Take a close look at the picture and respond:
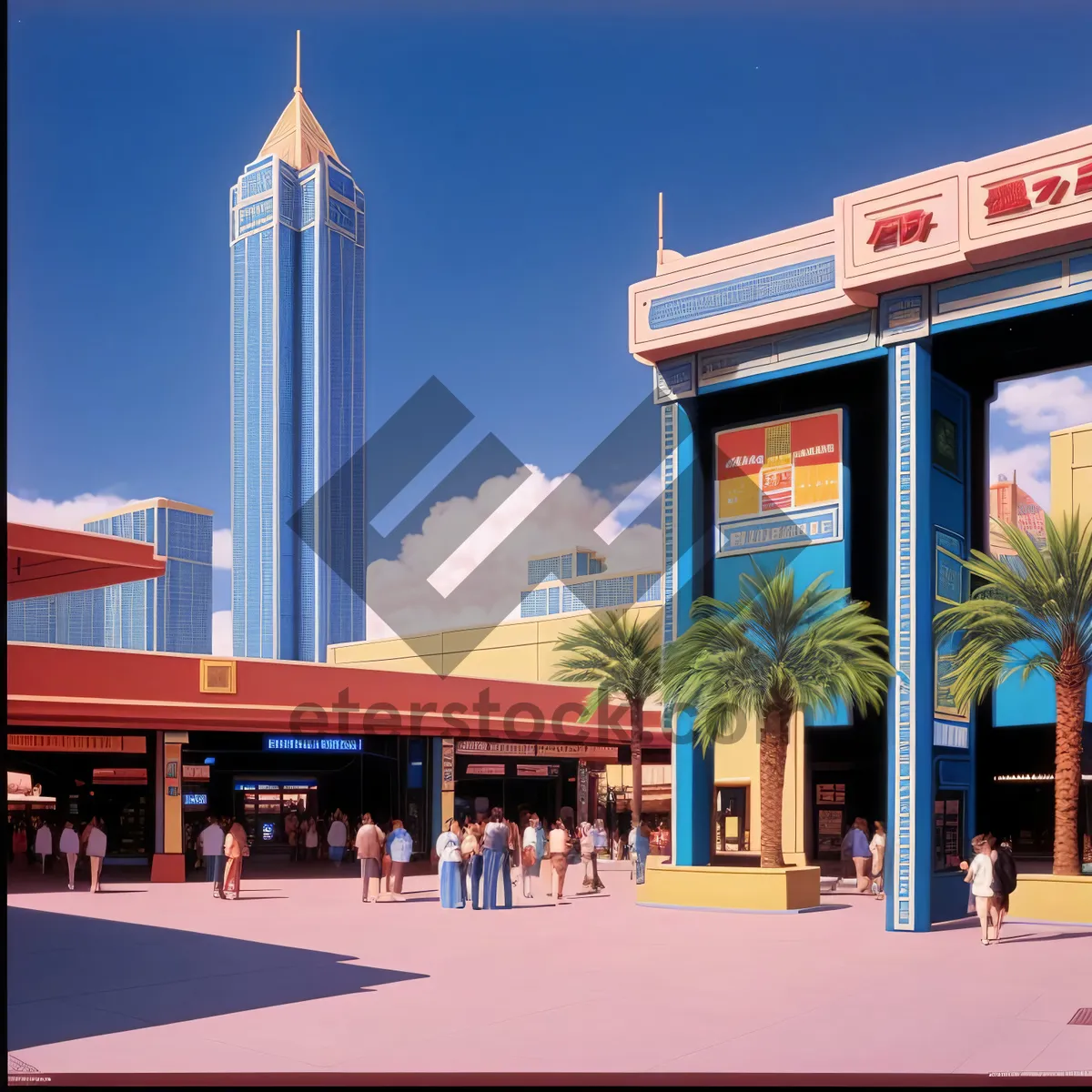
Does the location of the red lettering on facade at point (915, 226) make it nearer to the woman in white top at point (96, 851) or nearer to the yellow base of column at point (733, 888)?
the yellow base of column at point (733, 888)

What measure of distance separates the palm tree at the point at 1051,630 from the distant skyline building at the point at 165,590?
104529mm

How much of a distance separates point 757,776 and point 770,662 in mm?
16531

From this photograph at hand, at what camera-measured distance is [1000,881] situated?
18578mm

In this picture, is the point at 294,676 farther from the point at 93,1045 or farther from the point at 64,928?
the point at 93,1045

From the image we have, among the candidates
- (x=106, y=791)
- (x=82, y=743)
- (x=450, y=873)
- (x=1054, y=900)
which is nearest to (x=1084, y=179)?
(x=1054, y=900)

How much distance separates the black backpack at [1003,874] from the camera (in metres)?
18.5

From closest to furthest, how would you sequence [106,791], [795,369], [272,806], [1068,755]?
1. [1068,755]
2. [795,369]
3. [106,791]
4. [272,806]

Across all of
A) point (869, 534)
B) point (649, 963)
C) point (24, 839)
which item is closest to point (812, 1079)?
point (649, 963)

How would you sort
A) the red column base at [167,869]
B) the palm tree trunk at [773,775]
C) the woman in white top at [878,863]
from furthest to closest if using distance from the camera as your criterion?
the red column base at [167,869] → the woman in white top at [878,863] → the palm tree trunk at [773,775]

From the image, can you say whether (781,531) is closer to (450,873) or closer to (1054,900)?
(1054,900)

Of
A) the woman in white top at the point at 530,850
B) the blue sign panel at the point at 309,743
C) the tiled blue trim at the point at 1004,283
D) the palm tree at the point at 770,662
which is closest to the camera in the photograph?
the tiled blue trim at the point at 1004,283

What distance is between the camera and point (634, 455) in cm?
3912

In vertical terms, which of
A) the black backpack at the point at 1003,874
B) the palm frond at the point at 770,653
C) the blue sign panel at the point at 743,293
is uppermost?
the blue sign panel at the point at 743,293

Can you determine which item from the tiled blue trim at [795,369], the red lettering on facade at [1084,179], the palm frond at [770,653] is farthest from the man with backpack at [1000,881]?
the red lettering on facade at [1084,179]
